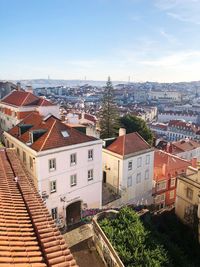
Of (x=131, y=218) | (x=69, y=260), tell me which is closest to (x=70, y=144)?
(x=131, y=218)

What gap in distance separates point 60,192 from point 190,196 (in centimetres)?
1290

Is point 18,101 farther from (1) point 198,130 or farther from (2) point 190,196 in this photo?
(1) point 198,130

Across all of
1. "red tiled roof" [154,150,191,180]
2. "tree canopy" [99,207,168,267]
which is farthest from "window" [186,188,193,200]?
"red tiled roof" [154,150,191,180]

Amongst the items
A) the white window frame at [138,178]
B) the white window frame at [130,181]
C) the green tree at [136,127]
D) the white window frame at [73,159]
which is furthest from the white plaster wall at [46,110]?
the green tree at [136,127]

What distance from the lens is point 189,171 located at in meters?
28.4

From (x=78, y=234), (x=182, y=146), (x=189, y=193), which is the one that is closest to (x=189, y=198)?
(x=189, y=193)

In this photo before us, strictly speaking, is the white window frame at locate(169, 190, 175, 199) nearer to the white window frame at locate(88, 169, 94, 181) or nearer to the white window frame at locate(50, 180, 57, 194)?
the white window frame at locate(88, 169, 94, 181)

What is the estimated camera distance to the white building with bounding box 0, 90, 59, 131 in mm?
34384

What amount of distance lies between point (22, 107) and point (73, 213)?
1528cm

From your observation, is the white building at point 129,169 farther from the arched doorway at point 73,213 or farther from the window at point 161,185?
the arched doorway at point 73,213

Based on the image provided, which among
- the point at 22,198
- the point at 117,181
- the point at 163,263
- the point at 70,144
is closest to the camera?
the point at 22,198

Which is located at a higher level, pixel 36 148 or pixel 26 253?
pixel 26 253

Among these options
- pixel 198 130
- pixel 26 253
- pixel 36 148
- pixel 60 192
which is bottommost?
pixel 198 130

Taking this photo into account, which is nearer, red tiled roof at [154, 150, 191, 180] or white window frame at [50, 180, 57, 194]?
white window frame at [50, 180, 57, 194]
